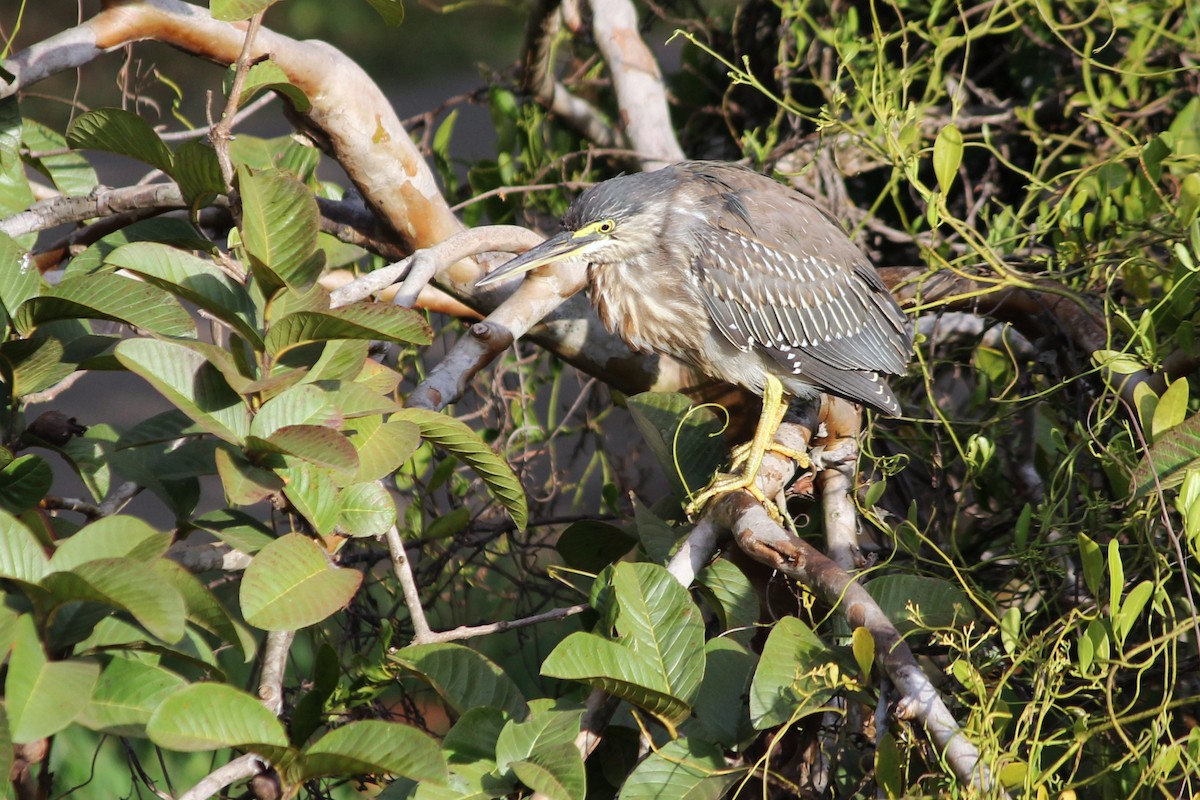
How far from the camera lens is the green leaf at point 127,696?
1.23 meters

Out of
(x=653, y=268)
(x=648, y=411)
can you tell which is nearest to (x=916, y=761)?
(x=648, y=411)

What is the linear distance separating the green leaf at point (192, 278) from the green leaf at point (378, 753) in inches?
21.1

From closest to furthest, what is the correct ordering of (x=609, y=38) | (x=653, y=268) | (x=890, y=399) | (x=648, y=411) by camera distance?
(x=648, y=411), (x=890, y=399), (x=653, y=268), (x=609, y=38)

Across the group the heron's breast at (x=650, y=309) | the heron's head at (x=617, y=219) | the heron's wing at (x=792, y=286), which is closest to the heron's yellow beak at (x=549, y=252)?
the heron's head at (x=617, y=219)

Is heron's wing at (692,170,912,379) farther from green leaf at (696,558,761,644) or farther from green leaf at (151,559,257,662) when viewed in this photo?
green leaf at (151,559,257,662)

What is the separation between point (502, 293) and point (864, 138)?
979 mm

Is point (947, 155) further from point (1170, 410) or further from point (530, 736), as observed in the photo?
point (530, 736)

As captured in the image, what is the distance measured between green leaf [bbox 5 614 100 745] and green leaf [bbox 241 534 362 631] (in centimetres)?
20

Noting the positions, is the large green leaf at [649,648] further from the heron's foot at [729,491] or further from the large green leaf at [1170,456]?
the large green leaf at [1170,456]

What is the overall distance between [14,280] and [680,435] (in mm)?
1282

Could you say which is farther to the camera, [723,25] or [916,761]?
[723,25]

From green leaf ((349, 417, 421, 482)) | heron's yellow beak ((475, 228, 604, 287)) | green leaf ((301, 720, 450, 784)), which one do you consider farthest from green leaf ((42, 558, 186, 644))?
heron's yellow beak ((475, 228, 604, 287))

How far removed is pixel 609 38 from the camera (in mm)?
3242

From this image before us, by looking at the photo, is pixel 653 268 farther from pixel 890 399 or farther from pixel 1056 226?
pixel 1056 226
